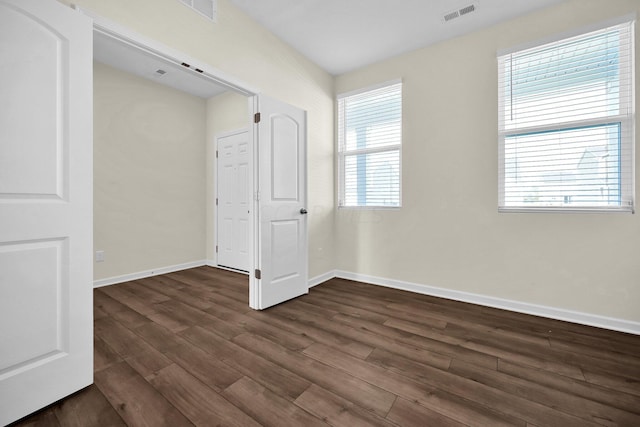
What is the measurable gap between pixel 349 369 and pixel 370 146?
2.68 metres

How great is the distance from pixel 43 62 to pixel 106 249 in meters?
2.84

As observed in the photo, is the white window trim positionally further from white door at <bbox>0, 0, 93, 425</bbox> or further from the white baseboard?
white door at <bbox>0, 0, 93, 425</bbox>

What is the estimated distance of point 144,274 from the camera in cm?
386

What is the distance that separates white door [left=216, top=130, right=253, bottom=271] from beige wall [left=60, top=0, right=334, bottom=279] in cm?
39

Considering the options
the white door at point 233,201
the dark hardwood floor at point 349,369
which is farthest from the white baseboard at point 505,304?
the white door at point 233,201

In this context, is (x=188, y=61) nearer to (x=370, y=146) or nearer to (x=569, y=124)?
(x=370, y=146)

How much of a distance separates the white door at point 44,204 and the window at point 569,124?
3.36 m

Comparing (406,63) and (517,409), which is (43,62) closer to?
(517,409)

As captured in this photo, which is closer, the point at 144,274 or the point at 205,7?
the point at 205,7

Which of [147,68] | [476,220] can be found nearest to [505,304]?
[476,220]

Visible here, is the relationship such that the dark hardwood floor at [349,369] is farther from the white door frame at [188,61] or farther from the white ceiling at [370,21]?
the white ceiling at [370,21]

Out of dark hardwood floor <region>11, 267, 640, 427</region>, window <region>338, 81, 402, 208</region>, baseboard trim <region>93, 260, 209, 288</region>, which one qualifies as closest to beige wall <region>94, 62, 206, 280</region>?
baseboard trim <region>93, 260, 209, 288</region>

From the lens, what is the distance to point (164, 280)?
12.2ft

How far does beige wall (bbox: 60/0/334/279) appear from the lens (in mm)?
1940
